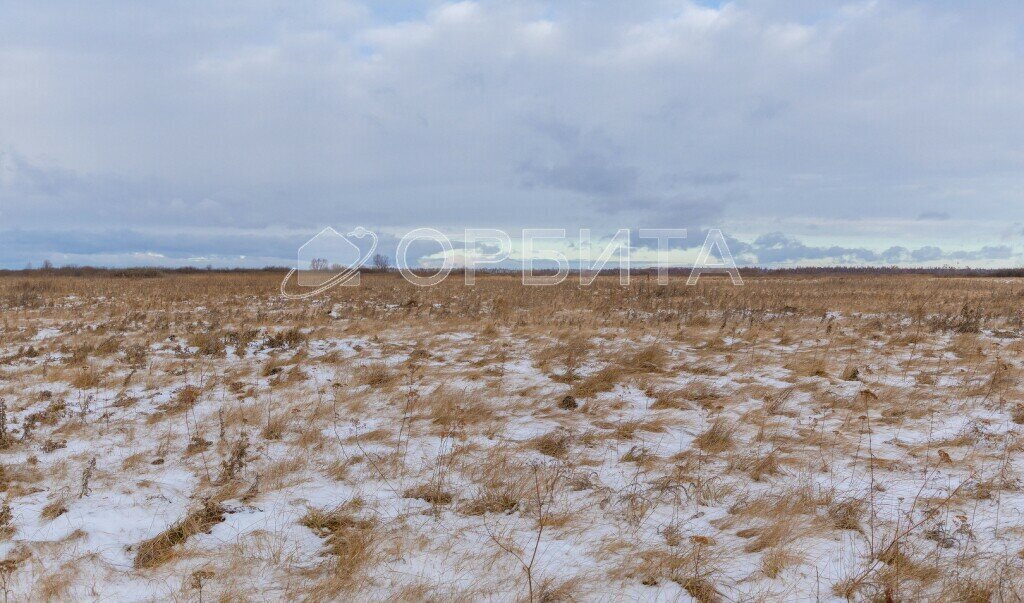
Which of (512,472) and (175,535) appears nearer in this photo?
(175,535)

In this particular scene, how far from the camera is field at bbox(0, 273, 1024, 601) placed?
302 cm

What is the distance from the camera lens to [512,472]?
431cm

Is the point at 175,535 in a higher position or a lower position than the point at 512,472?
lower

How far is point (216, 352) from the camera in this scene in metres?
8.70

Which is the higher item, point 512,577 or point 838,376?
point 838,376

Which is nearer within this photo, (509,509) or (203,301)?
(509,509)

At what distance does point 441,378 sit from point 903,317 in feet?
41.1

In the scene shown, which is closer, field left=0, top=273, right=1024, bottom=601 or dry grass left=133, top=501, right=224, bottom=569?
field left=0, top=273, right=1024, bottom=601

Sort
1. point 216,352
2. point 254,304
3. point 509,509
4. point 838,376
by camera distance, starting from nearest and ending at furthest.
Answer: point 509,509
point 838,376
point 216,352
point 254,304

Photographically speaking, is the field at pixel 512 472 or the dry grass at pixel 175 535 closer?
the field at pixel 512 472

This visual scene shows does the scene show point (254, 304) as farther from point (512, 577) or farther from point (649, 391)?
point (512, 577)

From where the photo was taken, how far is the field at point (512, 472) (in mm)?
3020

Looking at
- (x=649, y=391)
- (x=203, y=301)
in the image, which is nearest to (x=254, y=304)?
(x=203, y=301)

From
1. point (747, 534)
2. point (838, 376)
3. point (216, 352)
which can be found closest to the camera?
point (747, 534)
